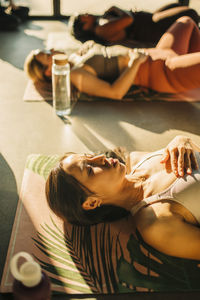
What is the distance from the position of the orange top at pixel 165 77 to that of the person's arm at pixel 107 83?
3.1 inches

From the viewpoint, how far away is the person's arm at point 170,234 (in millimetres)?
1187

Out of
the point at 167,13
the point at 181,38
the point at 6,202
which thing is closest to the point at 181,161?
the point at 6,202

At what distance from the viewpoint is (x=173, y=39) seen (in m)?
2.58

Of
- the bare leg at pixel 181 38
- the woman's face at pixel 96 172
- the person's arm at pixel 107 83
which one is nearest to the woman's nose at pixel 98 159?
the woman's face at pixel 96 172

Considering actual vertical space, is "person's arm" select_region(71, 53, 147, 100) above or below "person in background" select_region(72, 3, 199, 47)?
below

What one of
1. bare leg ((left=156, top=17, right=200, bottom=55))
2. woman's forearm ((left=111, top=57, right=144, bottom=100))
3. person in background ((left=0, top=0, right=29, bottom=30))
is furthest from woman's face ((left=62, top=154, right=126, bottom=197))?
person in background ((left=0, top=0, right=29, bottom=30))

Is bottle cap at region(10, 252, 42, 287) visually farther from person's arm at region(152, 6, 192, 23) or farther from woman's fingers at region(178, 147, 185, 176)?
person's arm at region(152, 6, 192, 23)

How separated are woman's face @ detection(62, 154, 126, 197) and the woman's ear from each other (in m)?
0.03

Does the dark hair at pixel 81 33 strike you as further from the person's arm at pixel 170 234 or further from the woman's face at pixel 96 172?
the person's arm at pixel 170 234

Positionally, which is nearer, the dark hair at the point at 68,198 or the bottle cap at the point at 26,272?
the bottle cap at the point at 26,272

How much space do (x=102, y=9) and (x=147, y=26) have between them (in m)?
1.70

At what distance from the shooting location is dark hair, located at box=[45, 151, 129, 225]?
47.9 inches

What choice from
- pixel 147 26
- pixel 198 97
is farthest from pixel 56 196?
pixel 147 26

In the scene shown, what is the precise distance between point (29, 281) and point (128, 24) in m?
2.99
